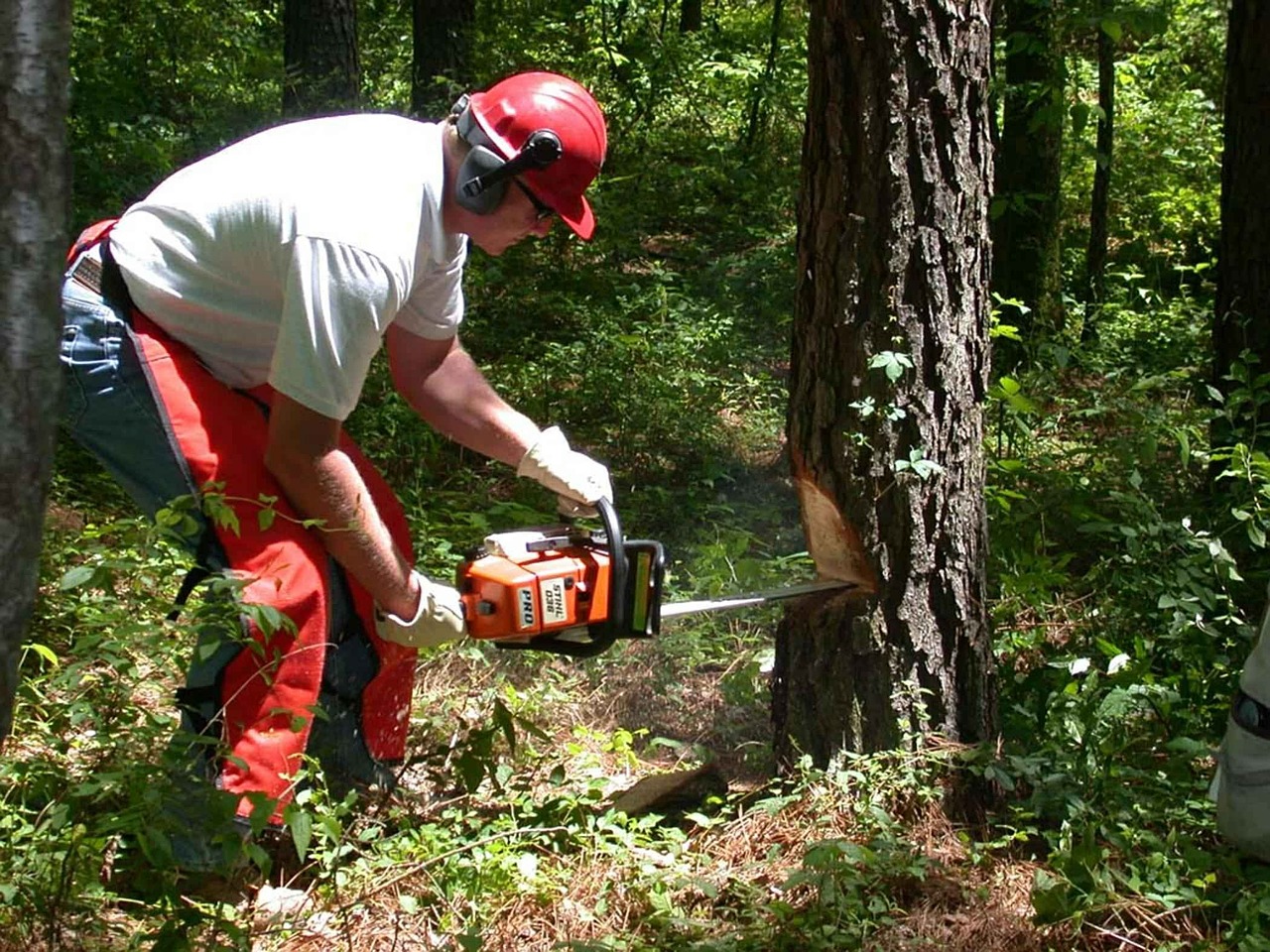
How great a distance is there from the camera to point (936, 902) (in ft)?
9.82

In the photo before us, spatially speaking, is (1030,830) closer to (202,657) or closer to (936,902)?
(936,902)

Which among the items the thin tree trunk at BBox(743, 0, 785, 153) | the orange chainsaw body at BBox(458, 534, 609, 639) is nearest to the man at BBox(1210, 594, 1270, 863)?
the orange chainsaw body at BBox(458, 534, 609, 639)

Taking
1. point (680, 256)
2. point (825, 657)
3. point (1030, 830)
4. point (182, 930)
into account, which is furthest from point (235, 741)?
point (680, 256)

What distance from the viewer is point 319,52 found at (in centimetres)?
916

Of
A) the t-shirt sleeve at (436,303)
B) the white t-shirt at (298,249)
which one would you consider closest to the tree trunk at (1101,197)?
the t-shirt sleeve at (436,303)

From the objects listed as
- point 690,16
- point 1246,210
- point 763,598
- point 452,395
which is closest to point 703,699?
point 763,598

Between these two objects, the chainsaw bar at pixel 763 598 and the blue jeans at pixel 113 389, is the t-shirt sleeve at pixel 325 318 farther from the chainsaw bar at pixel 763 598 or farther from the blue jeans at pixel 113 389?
the chainsaw bar at pixel 763 598

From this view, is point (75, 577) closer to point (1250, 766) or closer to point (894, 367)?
point (894, 367)

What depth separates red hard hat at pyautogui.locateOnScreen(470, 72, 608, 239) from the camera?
3.04 metres

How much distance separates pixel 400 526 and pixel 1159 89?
10616 mm

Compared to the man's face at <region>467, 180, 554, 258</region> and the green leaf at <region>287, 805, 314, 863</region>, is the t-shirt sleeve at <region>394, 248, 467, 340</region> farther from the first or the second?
the green leaf at <region>287, 805, 314, 863</region>

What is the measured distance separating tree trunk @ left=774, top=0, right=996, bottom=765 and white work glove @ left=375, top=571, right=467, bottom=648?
909 millimetres

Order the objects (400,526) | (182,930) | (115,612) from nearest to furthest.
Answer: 1. (182,930)
2. (115,612)
3. (400,526)

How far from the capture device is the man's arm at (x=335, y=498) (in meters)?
2.91
